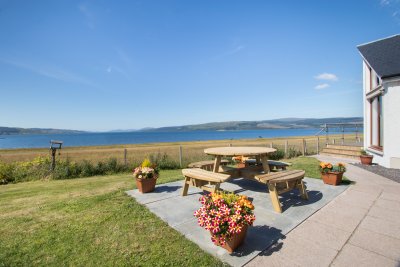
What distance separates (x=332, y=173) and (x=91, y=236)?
21.1ft

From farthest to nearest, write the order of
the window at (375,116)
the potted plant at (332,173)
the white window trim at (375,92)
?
the window at (375,116), the white window trim at (375,92), the potted plant at (332,173)

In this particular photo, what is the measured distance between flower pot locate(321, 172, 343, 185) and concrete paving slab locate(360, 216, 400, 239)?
2.39 m

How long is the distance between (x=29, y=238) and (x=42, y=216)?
3.66 ft

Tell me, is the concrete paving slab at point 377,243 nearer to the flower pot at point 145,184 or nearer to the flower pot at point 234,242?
the flower pot at point 234,242

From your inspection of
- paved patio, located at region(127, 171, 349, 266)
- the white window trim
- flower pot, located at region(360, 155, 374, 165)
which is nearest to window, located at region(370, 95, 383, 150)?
the white window trim

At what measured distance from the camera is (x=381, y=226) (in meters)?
3.70

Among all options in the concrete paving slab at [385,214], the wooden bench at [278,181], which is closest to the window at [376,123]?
the concrete paving slab at [385,214]

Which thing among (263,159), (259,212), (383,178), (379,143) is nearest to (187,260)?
(259,212)

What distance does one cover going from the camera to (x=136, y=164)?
10.8 metres

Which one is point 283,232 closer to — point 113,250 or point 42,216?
point 113,250

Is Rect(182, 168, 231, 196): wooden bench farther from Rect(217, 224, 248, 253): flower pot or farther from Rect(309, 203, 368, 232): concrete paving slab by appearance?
Rect(309, 203, 368, 232): concrete paving slab

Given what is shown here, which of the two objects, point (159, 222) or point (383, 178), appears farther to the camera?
point (383, 178)

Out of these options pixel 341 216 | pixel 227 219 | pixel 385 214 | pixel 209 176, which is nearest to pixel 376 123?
pixel 385 214

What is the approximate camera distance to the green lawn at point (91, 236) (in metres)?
2.89
